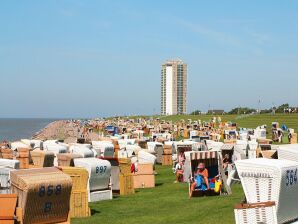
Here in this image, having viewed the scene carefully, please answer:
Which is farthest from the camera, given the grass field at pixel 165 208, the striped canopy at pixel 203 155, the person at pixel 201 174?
the striped canopy at pixel 203 155

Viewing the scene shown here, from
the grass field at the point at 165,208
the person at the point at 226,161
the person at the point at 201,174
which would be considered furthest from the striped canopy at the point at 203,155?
the person at the point at 226,161

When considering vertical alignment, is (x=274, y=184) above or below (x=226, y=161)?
above

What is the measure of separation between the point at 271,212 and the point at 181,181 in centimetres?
1399

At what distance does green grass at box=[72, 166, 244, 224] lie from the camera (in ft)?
51.6

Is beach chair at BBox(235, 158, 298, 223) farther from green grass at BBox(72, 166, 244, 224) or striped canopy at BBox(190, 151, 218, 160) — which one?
striped canopy at BBox(190, 151, 218, 160)

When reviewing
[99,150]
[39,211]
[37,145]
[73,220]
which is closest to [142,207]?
[73,220]

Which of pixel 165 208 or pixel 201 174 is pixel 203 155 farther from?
pixel 165 208

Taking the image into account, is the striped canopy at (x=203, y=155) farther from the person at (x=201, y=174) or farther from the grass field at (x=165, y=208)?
the grass field at (x=165, y=208)

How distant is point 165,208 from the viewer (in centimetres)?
1780

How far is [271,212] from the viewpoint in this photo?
12.0 metres

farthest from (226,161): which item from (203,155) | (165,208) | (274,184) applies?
(274,184)

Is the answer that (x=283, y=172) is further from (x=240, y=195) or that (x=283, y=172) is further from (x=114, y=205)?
(x=114, y=205)

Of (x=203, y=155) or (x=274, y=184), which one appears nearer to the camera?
(x=274, y=184)

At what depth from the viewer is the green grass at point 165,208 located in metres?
15.7
